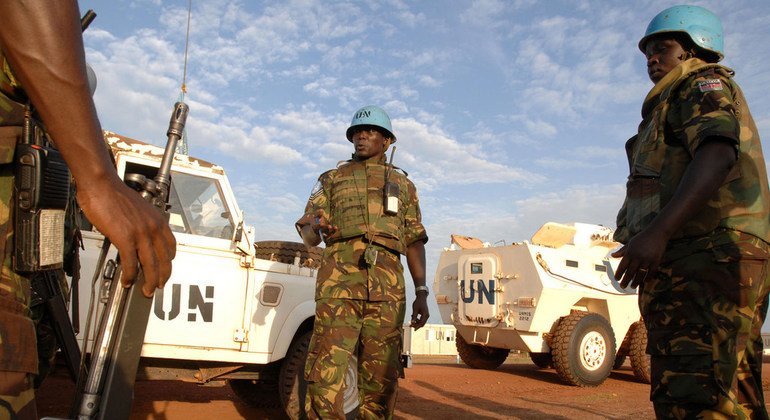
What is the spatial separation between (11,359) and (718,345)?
196 cm

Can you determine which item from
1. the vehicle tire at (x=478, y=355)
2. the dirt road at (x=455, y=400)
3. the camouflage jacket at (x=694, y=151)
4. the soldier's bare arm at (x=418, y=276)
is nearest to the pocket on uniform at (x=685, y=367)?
the camouflage jacket at (x=694, y=151)

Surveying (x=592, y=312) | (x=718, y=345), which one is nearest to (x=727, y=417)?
(x=718, y=345)

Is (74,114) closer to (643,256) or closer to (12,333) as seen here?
(12,333)

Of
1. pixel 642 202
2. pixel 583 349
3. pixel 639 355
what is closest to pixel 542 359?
pixel 639 355

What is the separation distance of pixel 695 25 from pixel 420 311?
232 centimetres

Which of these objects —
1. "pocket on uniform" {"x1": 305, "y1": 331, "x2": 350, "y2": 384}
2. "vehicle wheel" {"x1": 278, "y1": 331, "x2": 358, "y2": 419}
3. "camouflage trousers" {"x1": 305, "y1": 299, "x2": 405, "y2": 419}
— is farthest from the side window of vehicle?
"pocket on uniform" {"x1": 305, "y1": 331, "x2": 350, "y2": 384}

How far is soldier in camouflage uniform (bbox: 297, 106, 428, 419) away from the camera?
10.8ft

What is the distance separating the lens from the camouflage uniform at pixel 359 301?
10.7 feet

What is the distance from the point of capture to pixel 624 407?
231 inches

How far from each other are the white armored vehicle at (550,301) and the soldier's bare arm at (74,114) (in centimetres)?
688

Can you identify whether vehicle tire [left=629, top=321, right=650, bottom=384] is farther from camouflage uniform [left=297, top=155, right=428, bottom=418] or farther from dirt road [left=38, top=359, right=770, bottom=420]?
camouflage uniform [left=297, top=155, right=428, bottom=418]

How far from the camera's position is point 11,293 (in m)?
1.16

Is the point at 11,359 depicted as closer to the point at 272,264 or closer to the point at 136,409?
the point at 272,264

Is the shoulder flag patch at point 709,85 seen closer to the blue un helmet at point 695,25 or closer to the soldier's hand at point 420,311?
the blue un helmet at point 695,25
